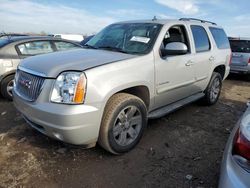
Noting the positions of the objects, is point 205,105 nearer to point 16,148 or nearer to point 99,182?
point 99,182

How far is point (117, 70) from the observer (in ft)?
10.3

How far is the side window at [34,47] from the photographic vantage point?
6184mm

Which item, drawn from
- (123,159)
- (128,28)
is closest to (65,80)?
(123,159)

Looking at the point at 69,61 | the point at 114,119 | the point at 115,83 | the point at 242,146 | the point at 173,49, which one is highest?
the point at 173,49

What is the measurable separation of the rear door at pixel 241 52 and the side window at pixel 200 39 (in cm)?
492

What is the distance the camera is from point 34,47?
6.46 metres

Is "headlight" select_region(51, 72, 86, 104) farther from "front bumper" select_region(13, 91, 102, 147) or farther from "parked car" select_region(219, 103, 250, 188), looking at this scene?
"parked car" select_region(219, 103, 250, 188)

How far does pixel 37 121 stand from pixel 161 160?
165 cm

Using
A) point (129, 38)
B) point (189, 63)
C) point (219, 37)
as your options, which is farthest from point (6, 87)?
point (219, 37)

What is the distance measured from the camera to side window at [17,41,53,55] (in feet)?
20.3

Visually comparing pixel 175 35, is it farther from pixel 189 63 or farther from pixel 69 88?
pixel 69 88

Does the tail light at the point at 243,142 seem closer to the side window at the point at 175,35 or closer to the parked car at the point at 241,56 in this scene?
the side window at the point at 175,35

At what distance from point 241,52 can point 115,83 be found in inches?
313

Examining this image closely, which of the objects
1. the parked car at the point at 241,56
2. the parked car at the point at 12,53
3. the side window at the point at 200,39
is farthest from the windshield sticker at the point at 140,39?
the parked car at the point at 241,56
